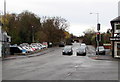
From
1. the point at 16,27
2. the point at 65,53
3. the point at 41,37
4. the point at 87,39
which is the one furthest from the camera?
the point at 87,39

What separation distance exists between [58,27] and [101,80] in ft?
285

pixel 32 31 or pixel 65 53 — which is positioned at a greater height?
pixel 32 31

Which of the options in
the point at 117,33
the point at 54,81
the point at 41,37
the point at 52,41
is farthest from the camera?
the point at 52,41

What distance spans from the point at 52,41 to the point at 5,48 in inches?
2092

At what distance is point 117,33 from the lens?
44156mm

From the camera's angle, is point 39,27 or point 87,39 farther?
point 87,39

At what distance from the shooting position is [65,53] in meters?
54.4

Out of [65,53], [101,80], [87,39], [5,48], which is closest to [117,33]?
[65,53]

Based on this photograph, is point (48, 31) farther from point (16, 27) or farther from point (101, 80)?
point (101, 80)

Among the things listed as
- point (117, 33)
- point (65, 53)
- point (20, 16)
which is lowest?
point (65, 53)

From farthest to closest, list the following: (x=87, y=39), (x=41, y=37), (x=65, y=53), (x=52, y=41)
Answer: (x=87, y=39)
(x=52, y=41)
(x=41, y=37)
(x=65, y=53)

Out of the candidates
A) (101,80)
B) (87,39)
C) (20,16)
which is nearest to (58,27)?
(20,16)

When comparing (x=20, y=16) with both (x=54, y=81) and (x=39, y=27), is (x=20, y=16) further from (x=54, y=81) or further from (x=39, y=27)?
(x=54, y=81)

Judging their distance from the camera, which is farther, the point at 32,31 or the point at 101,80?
the point at 32,31
